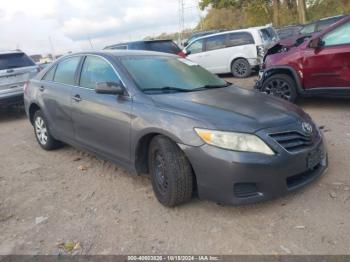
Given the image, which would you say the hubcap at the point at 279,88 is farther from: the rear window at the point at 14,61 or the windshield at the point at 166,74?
the rear window at the point at 14,61

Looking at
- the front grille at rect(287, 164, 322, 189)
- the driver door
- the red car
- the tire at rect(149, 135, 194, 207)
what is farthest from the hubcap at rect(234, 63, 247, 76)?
the tire at rect(149, 135, 194, 207)

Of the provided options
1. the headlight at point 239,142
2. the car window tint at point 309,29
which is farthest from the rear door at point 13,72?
the car window tint at point 309,29

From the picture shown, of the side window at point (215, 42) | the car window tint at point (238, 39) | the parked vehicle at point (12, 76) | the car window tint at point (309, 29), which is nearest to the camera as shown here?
the parked vehicle at point (12, 76)

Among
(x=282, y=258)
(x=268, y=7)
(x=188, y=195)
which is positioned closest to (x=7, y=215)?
(x=188, y=195)

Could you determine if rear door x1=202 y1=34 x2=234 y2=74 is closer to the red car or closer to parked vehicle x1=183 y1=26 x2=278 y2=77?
parked vehicle x1=183 y1=26 x2=278 y2=77

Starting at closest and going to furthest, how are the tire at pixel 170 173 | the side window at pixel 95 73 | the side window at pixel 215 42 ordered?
1. the tire at pixel 170 173
2. the side window at pixel 95 73
3. the side window at pixel 215 42

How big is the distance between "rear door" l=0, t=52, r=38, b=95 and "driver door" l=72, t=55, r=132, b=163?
472cm

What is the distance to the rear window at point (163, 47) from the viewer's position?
11926 mm

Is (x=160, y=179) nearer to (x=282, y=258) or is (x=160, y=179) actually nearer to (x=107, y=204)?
(x=107, y=204)

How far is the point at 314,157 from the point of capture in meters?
3.67

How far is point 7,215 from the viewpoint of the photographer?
Result: 13.2 feet

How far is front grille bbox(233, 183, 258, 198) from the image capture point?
336cm

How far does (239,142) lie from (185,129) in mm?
506

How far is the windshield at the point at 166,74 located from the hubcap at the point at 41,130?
2241 millimetres
